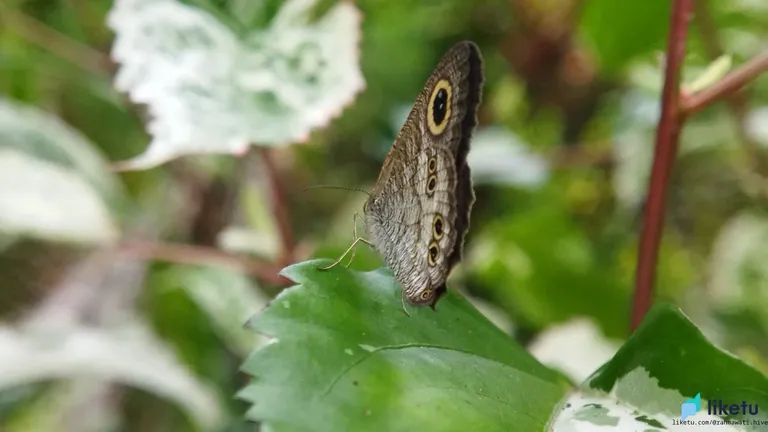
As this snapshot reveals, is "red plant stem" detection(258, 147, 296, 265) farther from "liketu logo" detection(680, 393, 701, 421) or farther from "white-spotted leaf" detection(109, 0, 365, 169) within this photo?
"liketu logo" detection(680, 393, 701, 421)

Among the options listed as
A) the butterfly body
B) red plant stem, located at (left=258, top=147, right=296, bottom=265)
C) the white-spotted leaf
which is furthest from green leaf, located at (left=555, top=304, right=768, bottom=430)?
red plant stem, located at (left=258, top=147, right=296, bottom=265)

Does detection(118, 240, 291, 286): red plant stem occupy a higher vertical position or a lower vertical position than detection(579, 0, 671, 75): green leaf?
lower

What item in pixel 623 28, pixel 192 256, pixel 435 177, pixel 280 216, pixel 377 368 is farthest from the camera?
pixel 623 28

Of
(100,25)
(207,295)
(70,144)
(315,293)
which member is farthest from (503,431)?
(100,25)

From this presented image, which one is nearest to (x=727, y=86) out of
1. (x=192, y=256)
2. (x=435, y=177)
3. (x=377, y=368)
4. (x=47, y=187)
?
(x=435, y=177)

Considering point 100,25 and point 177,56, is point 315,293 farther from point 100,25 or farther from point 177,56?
point 100,25

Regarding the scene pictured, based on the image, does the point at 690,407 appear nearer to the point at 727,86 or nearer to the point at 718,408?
the point at 718,408
